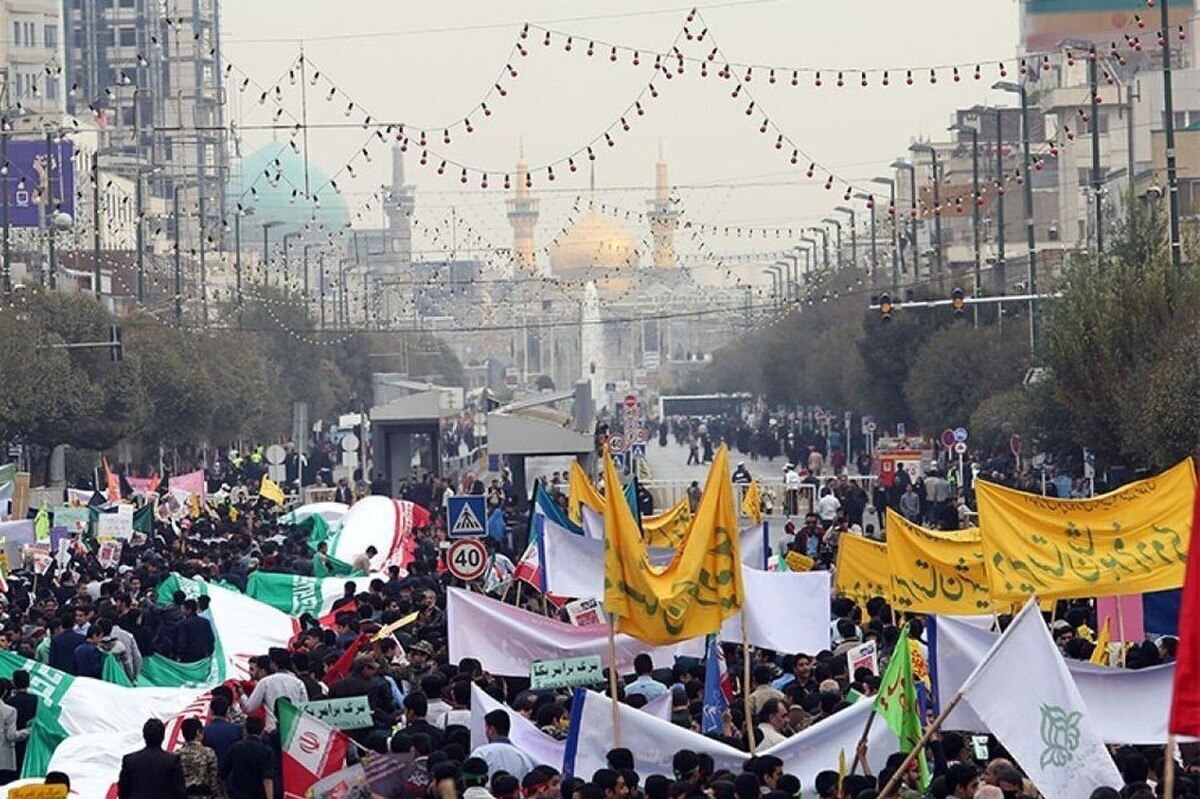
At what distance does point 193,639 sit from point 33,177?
5386 centimetres

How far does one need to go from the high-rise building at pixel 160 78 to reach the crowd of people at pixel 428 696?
9803 centimetres

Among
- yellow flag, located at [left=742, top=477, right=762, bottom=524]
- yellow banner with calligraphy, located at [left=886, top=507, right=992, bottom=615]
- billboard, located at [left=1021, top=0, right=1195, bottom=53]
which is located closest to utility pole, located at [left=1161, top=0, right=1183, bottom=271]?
yellow flag, located at [left=742, top=477, right=762, bottom=524]

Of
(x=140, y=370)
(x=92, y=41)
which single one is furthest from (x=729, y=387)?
(x=140, y=370)

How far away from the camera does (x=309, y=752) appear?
47.2 feet

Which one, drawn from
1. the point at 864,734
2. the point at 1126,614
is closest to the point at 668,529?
the point at 1126,614

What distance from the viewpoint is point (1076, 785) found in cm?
1187

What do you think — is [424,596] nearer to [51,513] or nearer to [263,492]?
[51,513]

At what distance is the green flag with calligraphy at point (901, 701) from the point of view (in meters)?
13.8

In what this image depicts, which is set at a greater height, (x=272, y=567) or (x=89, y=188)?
(x=89, y=188)

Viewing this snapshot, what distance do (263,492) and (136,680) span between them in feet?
74.3

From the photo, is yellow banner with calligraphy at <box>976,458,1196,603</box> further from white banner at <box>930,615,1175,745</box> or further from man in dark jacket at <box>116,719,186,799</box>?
man in dark jacket at <box>116,719,186,799</box>

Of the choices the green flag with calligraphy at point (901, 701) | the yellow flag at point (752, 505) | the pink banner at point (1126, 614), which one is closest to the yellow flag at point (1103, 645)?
the pink banner at point (1126, 614)

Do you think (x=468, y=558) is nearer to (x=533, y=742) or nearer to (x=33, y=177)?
(x=533, y=742)

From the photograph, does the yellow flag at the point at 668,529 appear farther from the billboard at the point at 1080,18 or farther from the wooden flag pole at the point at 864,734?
the billboard at the point at 1080,18
